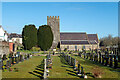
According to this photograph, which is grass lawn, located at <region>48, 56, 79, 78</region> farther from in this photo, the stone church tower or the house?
the stone church tower

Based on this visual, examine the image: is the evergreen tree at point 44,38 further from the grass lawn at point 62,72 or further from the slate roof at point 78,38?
the grass lawn at point 62,72

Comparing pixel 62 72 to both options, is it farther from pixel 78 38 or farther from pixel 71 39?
pixel 78 38

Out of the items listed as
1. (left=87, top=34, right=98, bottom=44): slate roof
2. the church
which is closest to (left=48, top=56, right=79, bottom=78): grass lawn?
the church

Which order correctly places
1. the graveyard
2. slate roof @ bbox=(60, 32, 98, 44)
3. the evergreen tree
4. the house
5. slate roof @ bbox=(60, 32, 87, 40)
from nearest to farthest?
the graveyard
the evergreen tree
the house
slate roof @ bbox=(60, 32, 98, 44)
slate roof @ bbox=(60, 32, 87, 40)

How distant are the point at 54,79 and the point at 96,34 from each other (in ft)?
237

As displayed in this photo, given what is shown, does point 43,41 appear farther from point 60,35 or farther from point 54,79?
point 54,79

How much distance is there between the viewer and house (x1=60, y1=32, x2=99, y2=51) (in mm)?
74375

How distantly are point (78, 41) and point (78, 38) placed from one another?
2661 mm

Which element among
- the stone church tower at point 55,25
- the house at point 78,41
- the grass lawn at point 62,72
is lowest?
the grass lawn at point 62,72

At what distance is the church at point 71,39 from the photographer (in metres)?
74.4

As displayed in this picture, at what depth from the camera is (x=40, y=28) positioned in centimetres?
6719

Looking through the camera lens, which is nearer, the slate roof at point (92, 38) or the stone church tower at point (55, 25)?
the slate roof at point (92, 38)

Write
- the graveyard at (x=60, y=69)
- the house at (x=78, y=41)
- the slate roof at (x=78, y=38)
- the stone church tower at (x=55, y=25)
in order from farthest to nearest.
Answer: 1. the stone church tower at (x=55, y=25)
2. the slate roof at (x=78, y=38)
3. the house at (x=78, y=41)
4. the graveyard at (x=60, y=69)

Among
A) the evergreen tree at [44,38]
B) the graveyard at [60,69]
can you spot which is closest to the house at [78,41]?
the evergreen tree at [44,38]
